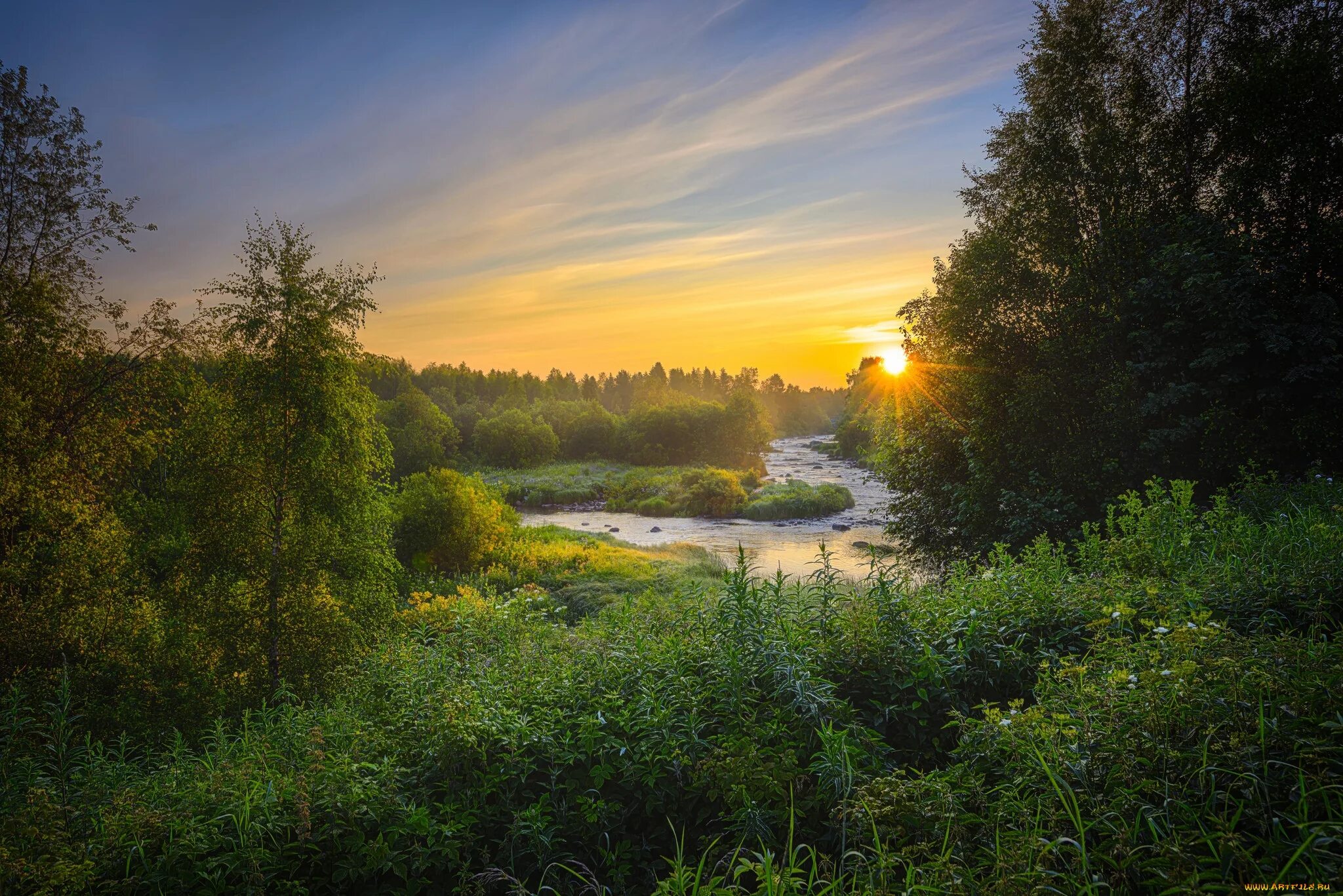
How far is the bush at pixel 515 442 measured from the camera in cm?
6197

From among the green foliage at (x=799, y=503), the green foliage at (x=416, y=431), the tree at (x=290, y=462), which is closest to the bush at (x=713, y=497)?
the green foliage at (x=799, y=503)

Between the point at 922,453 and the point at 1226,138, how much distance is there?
8.66 m

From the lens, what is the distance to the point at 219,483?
795 cm

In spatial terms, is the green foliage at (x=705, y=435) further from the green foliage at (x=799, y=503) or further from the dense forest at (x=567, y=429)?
the green foliage at (x=799, y=503)

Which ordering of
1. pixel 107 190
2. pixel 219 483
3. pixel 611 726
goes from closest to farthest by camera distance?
pixel 611 726 → pixel 219 483 → pixel 107 190

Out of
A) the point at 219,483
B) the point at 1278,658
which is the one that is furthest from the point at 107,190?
the point at 1278,658

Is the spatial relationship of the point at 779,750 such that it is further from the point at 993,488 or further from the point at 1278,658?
the point at 993,488

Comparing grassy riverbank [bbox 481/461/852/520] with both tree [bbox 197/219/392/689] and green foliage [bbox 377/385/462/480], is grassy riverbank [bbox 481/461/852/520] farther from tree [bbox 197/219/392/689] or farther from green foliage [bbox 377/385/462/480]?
tree [bbox 197/219/392/689]

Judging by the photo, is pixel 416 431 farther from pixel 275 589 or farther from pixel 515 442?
pixel 275 589

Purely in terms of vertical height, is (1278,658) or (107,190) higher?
(107,190)

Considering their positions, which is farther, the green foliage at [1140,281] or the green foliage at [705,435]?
the green foliage at [705,435]

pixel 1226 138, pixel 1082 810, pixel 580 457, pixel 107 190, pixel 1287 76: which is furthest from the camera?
pixel 580 457

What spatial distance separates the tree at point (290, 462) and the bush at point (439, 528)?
13.1 m

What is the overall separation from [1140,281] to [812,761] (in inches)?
505
